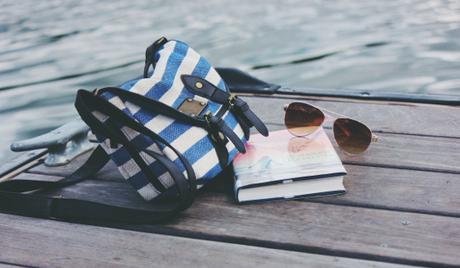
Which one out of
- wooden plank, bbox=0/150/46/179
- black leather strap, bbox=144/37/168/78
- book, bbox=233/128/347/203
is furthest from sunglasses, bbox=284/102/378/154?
wooden plank, bbox=0/150/46/179

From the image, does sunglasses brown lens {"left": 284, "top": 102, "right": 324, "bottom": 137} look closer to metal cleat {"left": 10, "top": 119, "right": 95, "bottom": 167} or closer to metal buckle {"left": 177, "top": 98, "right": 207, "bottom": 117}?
metal buckle {"left": 177, "top": 98, "right": 207, "bottom": 117}

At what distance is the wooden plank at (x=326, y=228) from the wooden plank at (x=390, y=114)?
469 millimetres

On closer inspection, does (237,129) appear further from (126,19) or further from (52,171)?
(126,19)

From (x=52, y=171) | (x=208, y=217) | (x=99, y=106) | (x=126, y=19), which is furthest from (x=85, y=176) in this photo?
(x=126, y=19)

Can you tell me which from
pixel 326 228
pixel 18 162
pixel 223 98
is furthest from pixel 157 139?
pixel 18 162

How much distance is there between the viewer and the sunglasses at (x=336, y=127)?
5.14 feet

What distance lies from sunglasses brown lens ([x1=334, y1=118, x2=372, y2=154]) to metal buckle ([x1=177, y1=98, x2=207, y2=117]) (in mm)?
414

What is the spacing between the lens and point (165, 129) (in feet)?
4.44

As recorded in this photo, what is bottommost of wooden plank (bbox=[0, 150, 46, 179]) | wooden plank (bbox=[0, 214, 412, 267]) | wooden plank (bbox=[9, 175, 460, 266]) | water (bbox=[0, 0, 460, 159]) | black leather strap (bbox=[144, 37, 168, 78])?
water (bbox=[0, 0, 460, 159])

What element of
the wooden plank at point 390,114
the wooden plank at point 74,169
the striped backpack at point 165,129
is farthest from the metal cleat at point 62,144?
the wooden plank at point 390,114

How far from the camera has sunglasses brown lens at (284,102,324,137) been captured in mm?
1625

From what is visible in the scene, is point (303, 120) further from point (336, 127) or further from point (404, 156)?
point (404, 156)

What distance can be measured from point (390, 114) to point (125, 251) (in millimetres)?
1115

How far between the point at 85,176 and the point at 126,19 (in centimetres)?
552
